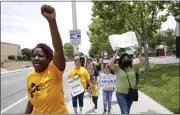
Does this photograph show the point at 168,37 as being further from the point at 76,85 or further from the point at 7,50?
the point at 76,85

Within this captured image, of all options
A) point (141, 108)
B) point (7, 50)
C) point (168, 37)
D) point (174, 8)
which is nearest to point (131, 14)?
point (174, 8)

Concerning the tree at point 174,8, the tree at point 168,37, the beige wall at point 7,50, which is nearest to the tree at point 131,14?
the tree at point 174,8

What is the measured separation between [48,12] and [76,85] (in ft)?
21.5

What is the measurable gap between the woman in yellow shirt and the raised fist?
0.48 feet

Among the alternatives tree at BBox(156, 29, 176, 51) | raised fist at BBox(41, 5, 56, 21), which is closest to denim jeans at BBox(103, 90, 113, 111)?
raised fist at BBox(41, 5, 56, 21)

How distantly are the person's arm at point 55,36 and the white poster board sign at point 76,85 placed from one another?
619 cm

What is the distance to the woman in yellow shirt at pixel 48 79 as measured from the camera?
313cm

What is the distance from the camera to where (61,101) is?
3.28 meters

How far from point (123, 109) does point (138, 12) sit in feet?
54.5

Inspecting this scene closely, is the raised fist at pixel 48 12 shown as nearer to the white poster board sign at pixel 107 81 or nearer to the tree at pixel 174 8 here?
the white poster board sign at pixel 107 81

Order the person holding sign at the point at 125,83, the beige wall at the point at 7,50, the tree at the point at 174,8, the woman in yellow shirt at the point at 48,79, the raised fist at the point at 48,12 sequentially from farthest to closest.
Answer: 1. the beige wall at the point at 7,50
2. the tree at the point at 174,8
3. the person holding sign at the point at 125,83
4. the woman in yellow shirt at the point at 48,79
5. the raised fist at the point at 48,12

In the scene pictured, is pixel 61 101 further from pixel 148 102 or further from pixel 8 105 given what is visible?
pixel 8 105

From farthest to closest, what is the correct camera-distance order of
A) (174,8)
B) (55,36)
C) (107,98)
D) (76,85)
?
(174,8)
(107,98)
(76,85)
(55,36)

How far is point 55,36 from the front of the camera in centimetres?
300
